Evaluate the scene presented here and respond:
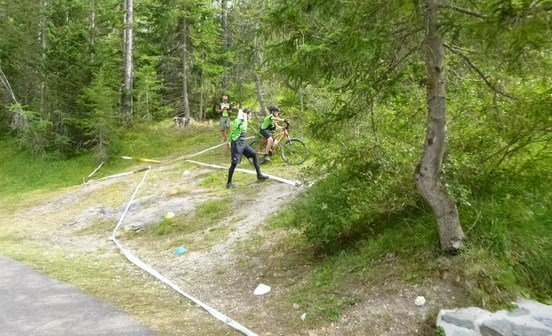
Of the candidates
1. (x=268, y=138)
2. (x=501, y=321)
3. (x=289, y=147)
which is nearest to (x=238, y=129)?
(x=268, y=138)

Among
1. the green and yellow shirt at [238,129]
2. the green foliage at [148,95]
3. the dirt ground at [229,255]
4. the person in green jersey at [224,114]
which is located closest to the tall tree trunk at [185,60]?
the green foliage at [148,95]

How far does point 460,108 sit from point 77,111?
64.1 feet

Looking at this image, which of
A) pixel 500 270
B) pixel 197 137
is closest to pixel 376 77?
pixel 500 270

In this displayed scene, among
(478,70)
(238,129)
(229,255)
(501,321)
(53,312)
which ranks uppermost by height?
(478,70)

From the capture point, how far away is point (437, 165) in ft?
16.4

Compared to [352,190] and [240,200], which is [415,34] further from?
[240,200]

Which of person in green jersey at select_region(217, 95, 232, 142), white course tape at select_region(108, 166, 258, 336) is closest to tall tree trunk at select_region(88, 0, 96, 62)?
person in green jersey at select_region(217, 95, 232, 142)

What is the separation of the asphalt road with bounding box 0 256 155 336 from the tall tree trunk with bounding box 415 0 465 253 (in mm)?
3583

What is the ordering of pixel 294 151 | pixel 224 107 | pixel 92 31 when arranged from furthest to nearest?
pixel 92 31 → pixel 224 107 → pixel 294 151

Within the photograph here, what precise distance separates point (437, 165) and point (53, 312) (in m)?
5.36

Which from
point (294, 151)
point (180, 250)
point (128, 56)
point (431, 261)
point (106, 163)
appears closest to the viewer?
point (431, 261)

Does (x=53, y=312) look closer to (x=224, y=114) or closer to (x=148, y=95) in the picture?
(x=224, y=114)

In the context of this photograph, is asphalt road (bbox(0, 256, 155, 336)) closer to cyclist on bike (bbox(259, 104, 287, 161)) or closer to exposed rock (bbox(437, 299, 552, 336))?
exposed rock (bbox(437, 299, 552, 336))

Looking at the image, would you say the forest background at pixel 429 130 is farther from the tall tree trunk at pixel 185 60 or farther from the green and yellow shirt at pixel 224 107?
the tall tree trunk at pixel 185 60
